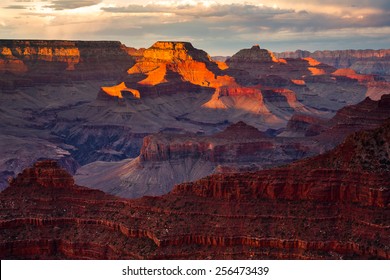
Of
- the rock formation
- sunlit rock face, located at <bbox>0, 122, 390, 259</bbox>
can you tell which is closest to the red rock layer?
the rock formation

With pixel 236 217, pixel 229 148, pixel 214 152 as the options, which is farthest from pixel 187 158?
pixel 236 217

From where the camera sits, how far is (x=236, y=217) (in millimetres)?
62719

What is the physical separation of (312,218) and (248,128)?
278 feet

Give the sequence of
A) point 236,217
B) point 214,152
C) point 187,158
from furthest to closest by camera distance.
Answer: point 187,158 → point 214,152 → point 236,217

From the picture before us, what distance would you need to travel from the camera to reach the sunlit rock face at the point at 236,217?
59.8 meters

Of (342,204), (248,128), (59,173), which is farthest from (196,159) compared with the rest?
(342,204)

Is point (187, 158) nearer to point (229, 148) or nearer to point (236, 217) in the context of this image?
point (229, 148)

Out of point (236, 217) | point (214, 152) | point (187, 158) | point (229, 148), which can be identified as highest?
point (236, 217)

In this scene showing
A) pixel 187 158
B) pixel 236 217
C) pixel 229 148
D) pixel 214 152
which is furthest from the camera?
pixel 187 158

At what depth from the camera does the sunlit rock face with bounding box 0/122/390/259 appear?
59.8 m

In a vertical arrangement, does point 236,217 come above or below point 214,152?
above

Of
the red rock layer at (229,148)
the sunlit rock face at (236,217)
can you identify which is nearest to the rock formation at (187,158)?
Result: the red rock layer at (229,148)

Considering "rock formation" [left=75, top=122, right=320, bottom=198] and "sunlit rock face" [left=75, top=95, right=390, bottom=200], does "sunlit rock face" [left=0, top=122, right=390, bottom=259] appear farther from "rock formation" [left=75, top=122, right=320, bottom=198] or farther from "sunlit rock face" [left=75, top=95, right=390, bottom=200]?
"rock formation" [left=75, top=122, right=320, bottom=198]

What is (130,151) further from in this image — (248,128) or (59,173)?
(59,173)
